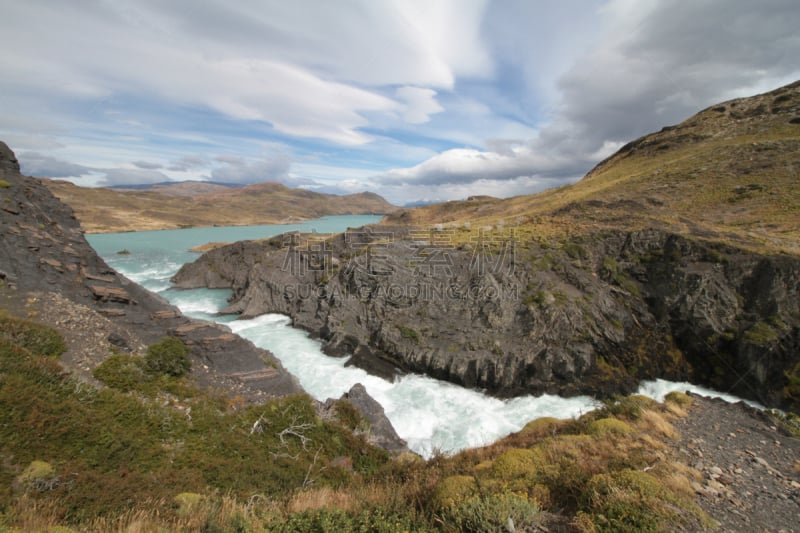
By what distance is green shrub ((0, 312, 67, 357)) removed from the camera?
472 inches

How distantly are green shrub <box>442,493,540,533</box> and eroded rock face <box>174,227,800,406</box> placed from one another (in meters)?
18.8

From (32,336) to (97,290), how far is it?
8.07 m

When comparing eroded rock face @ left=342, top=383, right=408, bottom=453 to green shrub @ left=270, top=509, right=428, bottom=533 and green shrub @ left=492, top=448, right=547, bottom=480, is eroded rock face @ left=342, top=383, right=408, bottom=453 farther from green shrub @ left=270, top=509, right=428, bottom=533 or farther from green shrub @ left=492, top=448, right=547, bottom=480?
green shrub @ left=270, top=509, right=428, bottom=533

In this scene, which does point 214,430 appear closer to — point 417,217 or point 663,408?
point 663,408

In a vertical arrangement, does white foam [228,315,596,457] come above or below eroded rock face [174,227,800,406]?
below

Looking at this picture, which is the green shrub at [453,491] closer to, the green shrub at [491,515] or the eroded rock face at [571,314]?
the green shrub at [491,515]

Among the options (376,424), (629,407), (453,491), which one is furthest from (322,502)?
(629,407)

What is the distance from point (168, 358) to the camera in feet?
48.6

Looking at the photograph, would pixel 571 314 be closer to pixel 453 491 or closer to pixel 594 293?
pixel 594 293

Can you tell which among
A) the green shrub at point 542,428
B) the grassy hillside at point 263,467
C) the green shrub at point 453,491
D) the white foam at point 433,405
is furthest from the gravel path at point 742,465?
the white foam at point 433,405

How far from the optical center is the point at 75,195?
565 ft

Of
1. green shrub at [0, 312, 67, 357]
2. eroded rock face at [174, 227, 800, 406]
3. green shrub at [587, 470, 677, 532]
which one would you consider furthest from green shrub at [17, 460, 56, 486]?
eroded rock face at [174, 227, 800, 406]

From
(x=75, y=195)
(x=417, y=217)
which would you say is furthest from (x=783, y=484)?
(x=75, y=195)

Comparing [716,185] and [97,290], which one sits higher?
[716,185]
